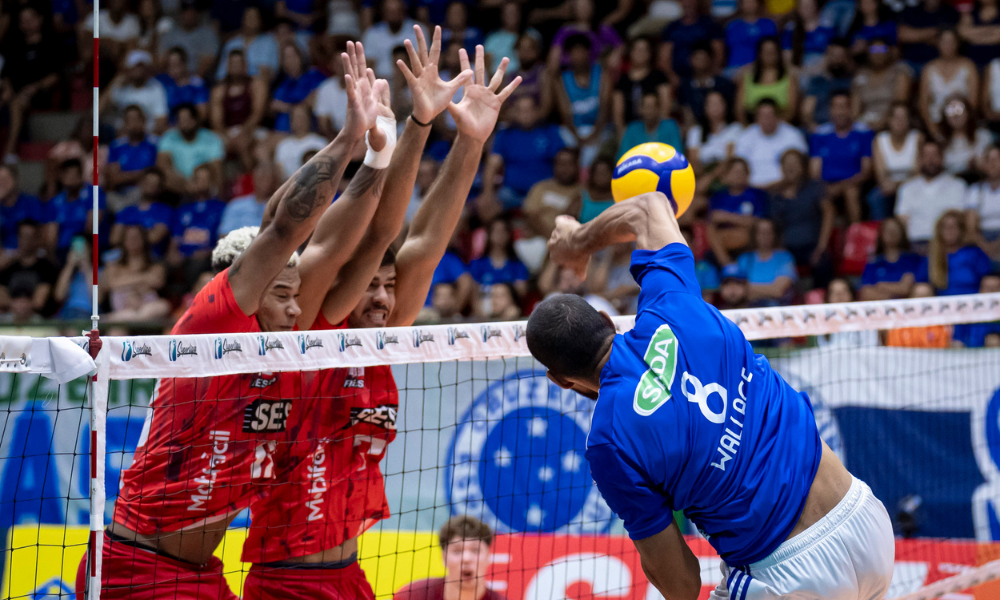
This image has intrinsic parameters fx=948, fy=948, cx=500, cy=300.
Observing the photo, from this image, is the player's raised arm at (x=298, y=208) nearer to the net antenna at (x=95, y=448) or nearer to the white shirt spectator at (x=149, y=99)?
the net antenna at (x=95, y=448)

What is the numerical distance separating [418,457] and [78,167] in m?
7.22

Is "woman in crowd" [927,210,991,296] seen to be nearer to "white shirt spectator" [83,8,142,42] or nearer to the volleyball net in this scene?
the volleyball net

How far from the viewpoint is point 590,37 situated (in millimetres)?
11117

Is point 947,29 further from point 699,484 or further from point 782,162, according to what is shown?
point 699,484

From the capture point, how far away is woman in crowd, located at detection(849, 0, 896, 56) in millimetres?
10242

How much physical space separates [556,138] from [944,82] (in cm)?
403

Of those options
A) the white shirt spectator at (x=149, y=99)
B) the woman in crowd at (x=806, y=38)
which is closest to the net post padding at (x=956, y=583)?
the woman in crowd at (x=806, y=38)

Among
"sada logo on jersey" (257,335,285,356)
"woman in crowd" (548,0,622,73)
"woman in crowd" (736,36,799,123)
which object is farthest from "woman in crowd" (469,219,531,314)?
"sada logo on jersey" (257,335,285,356)

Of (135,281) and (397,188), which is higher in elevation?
(135,281)

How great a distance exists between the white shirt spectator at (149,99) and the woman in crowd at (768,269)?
7347 millimetres

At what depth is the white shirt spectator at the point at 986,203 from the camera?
353 inches

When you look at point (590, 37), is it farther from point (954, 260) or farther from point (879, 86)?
point (954, 260)

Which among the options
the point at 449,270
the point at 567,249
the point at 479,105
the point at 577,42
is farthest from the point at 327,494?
the point at 577,42

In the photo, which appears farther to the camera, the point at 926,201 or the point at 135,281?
the point at 135,281
